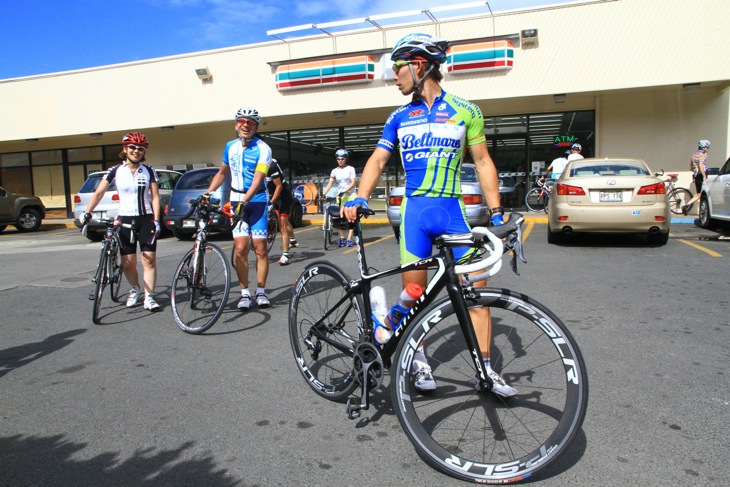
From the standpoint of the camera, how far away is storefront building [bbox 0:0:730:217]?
46.3 feet

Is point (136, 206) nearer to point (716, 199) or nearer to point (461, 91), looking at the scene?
point (716, 199)

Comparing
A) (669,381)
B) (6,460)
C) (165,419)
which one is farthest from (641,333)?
(6,460)

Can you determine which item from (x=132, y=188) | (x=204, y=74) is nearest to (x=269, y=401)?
(x=132, y=188)

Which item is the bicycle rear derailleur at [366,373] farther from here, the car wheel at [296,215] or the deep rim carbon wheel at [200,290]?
the car wheel at [296,215]

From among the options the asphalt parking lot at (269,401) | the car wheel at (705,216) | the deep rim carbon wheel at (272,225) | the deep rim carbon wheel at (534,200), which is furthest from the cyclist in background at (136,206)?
the deep rim carbon wheel at (534,200)

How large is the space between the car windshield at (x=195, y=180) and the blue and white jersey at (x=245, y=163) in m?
7.19

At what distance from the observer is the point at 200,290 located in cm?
496

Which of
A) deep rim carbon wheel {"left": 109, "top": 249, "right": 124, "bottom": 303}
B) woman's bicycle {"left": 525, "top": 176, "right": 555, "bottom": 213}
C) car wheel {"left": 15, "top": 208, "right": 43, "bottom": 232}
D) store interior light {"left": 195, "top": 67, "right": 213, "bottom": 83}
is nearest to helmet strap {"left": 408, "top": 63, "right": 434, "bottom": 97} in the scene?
deep rim carbon wheel {"left": 109, "top": 249, "right": 124, "bottom": 303}

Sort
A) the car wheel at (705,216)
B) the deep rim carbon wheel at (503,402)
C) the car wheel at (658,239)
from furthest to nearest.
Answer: the car wheel at (705,216) < the car wheel at (658,239) < the deep rim carbon wheel at (503,402)

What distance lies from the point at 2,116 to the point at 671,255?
78.6 feet

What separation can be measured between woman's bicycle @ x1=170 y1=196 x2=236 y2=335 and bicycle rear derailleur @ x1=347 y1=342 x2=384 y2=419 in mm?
2373

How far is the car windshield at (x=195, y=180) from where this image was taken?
12.4m

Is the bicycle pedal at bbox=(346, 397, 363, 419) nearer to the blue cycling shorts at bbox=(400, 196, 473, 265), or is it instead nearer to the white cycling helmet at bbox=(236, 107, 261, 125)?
the blue cycling shorts at bbox=(400, 196, 473, 265)

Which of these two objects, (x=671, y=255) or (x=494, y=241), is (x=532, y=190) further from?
(x=494, y=241)
